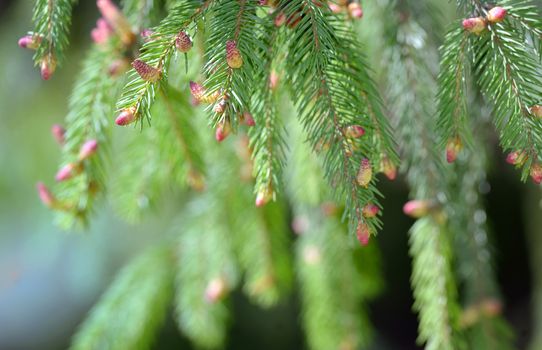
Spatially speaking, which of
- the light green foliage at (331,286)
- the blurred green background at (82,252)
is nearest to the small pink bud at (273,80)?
the light green foliage at (331,286)

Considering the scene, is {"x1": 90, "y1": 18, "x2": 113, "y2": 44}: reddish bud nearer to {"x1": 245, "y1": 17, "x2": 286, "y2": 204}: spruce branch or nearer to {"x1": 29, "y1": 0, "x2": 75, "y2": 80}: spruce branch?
{"x1": 29, "y1": 0, "x2": 75, "y2": 80}: spruce branch

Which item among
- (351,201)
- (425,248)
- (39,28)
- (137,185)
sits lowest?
(425,248)

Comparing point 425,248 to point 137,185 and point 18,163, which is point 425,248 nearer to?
point 137,185

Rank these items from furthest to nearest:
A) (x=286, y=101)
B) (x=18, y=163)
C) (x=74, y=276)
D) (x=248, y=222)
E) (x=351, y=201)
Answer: (x=74, y=276), (x=18, y=163), (x=248, y=222), (x=286, y=101), (x=351, y=201)

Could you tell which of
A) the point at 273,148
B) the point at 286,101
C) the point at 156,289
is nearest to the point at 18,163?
the point at 156,289

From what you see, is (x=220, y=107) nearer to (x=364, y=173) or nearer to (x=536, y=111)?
(x=364, y=173)

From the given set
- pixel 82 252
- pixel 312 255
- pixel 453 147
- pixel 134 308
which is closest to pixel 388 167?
pixel 453 147
